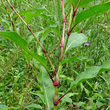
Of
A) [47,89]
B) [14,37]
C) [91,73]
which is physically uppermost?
[14,37]

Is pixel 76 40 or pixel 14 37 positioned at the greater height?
pixel 14 37

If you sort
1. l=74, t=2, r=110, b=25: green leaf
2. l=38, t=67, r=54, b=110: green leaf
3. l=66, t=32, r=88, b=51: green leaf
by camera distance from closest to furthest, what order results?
l=74, t=2, r=110, b=25: green leaf → l=38, t=67, r=54, b=110: green leaf → l=66, t=32, r=88, b=51: green leaf

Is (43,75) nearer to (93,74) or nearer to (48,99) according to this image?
(48,99)

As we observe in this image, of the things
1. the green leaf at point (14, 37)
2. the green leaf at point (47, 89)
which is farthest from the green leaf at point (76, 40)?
the green leaf at point (14, 37)

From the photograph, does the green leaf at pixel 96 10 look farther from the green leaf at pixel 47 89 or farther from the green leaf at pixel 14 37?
the green leaf at pixel 47 89

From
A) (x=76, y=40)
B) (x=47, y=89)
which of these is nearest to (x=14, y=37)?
(x=47, y=89)

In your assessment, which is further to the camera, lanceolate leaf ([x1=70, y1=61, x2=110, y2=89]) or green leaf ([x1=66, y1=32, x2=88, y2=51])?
green leaf ([x1=66, y1=32, x2=88, y2=51])

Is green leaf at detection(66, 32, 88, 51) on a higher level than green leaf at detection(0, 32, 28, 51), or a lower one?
lower

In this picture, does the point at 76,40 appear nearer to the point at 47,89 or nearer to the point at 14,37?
the point at 47,89

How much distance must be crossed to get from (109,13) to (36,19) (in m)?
0.92

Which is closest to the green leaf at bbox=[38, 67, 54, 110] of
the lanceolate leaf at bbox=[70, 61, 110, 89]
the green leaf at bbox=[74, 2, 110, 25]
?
the lanceolate leaf at bbox=[70, 61, 110, 89]

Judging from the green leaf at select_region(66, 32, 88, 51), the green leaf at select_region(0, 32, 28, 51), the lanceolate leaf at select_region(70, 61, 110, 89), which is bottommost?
the lanceolate leaf at select_region(70, 61, 110, 89)

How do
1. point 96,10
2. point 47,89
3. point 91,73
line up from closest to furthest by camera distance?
1. point 96,10
2. point 91,73
3. point 47,89

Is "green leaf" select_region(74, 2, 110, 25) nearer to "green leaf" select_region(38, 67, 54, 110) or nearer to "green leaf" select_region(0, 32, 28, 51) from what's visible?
"green leaf" select_region(0, 32, 28, 51)
